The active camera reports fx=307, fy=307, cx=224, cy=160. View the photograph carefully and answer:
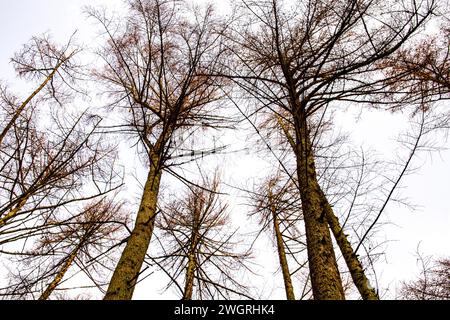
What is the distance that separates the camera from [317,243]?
8.63 feet

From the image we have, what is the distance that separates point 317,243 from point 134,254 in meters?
1.68

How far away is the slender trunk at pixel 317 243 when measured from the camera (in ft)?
7.83

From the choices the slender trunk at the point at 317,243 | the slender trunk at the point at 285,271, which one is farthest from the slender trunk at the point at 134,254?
the slender trunk at the point at 285,271

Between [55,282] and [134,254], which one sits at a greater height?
[55,282]

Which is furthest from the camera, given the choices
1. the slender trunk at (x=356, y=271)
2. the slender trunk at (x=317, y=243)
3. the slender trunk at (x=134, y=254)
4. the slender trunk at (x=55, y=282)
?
the slender trunk at (x=55, y=282)

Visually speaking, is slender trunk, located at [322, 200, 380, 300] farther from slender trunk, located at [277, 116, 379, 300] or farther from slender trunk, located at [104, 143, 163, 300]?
slender trunk, located at [104, 143, 163, 300]

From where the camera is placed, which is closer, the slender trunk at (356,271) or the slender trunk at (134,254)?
the slender trunk at (134,254)

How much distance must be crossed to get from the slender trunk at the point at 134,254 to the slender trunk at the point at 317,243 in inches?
56.3

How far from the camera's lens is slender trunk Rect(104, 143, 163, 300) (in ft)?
8.48

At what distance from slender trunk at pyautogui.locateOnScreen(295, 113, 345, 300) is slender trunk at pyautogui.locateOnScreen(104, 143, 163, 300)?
143cm

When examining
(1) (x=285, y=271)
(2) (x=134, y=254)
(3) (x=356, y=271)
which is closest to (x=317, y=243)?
(3) (x=356, y=271)

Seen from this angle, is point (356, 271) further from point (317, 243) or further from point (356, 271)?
point (317, 243)

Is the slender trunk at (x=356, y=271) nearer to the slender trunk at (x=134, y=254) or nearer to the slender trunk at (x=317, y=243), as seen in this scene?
the slender trunk at (x=317, y=243)
